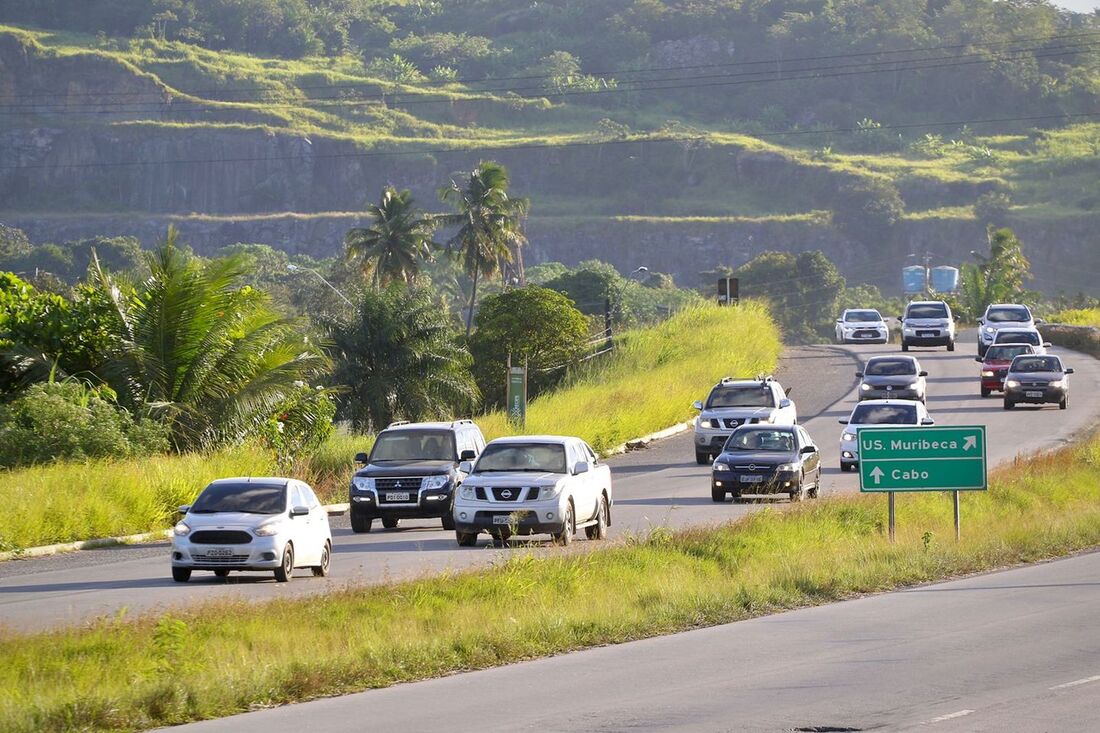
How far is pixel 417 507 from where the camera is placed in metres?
28.8

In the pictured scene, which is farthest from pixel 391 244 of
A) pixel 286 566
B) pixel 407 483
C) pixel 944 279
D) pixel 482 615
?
pixel 482 615

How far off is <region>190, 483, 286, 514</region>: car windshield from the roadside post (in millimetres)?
8147

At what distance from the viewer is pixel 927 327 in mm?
69625

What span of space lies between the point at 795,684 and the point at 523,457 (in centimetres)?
1271

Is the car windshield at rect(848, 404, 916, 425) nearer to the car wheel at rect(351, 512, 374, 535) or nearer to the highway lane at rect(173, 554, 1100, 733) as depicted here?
the car wheel at rect(351, 512, 374, 535)

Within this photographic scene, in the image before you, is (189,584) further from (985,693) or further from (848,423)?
(848,423)

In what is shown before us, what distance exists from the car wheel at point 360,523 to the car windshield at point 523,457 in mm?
3835

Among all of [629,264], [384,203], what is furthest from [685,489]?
[629,264]

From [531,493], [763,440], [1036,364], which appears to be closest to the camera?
[531,493]

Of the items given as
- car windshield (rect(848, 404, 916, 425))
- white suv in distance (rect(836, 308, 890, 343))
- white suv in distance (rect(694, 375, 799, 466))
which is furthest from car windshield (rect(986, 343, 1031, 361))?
white suv in distance (rect(836, 308, 890, 343))

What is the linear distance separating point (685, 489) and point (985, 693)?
23.0 m

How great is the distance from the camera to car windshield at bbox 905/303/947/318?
70125 millimetres

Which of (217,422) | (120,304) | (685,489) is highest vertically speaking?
(120,304)

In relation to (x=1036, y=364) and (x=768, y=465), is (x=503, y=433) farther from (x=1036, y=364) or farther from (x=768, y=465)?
(x=1036, y=364)
